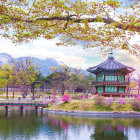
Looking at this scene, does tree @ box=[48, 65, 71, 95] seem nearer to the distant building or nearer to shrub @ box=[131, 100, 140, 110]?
the distant building

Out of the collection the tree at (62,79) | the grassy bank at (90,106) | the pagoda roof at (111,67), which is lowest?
the grassy bank at (90,106)

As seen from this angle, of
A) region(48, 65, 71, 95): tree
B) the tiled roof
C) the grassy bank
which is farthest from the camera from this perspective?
region(48, 65, 71, 95): tree

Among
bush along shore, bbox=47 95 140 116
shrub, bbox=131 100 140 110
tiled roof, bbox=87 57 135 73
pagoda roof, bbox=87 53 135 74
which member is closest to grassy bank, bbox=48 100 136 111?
bush along shore, bbox=47 95 140 116

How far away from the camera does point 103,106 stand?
4409cm

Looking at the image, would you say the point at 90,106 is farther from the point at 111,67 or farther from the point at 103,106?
the point at 111,67

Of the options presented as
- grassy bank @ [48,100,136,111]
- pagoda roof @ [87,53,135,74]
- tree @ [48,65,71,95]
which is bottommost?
grassy bank @ [48,100,136,111]

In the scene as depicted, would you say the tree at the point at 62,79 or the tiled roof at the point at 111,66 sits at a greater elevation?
the tiled roof at the point at 111,66

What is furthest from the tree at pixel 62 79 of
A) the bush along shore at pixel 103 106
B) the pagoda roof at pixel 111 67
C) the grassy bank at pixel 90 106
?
the bush along shore at pixel 103 106

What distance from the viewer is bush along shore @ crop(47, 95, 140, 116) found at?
42.3 metres

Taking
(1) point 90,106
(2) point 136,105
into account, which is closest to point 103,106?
(1) point 90,106

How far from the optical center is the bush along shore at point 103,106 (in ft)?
139

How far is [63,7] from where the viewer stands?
11.6 meters

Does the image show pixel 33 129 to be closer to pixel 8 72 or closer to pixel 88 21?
pixel 88 21

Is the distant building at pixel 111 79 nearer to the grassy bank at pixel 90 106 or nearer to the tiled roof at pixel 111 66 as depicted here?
the tiled roof at pixel 111 66
